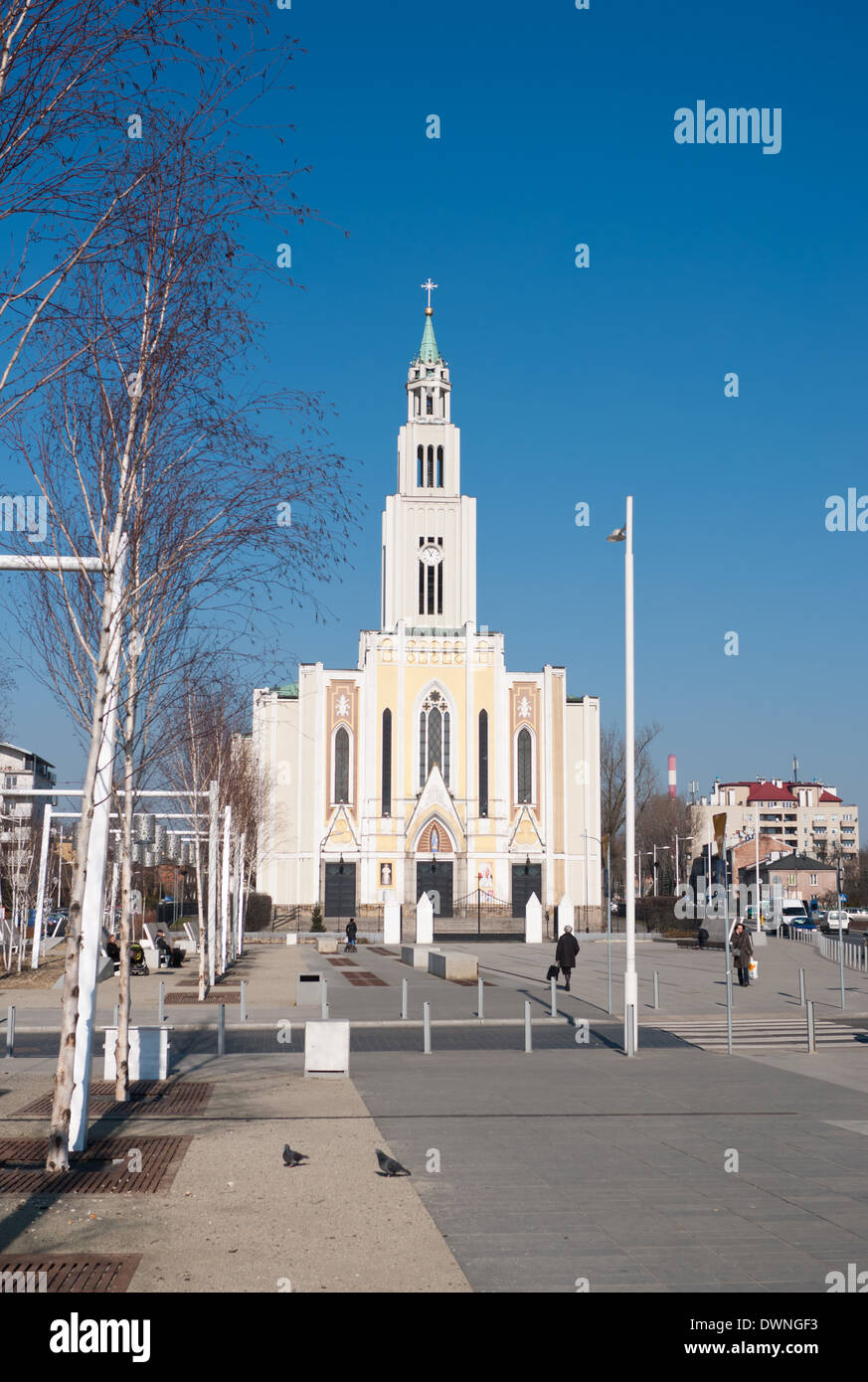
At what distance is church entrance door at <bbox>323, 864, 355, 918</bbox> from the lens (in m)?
74.1

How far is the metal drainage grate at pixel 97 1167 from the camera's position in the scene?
987 centimetres

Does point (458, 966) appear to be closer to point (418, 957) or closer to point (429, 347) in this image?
point (418, 957)

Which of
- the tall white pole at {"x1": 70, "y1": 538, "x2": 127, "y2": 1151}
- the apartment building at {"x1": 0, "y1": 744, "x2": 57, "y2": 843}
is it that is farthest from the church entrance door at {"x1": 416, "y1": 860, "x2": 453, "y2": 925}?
the tall white pole at {"x1": 70, "y1": 538, "x2": 127, "y2": 1151}

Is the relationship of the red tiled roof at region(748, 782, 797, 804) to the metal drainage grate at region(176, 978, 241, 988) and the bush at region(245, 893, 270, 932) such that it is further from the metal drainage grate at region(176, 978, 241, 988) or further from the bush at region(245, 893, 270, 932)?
the metal drainage grate at region(176, 978, 241, 988)

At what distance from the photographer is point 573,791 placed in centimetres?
7806

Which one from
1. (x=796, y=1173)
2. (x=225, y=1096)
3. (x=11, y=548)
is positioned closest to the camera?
(x=796, y=1173)

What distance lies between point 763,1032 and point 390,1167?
46.3ft

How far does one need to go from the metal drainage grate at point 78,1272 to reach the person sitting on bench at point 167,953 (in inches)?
1286

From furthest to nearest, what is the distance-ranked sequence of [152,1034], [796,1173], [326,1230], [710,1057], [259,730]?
[259,730] < [710,1057] < [152,1034] < [796,1173] < [326,1230]

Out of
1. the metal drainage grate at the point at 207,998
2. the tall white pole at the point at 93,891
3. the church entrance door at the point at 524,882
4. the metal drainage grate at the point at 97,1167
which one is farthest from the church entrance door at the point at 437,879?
the tall white pole at the point at 93,891

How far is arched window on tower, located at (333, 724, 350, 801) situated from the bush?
7.27 meters

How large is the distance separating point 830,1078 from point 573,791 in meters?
61.3
